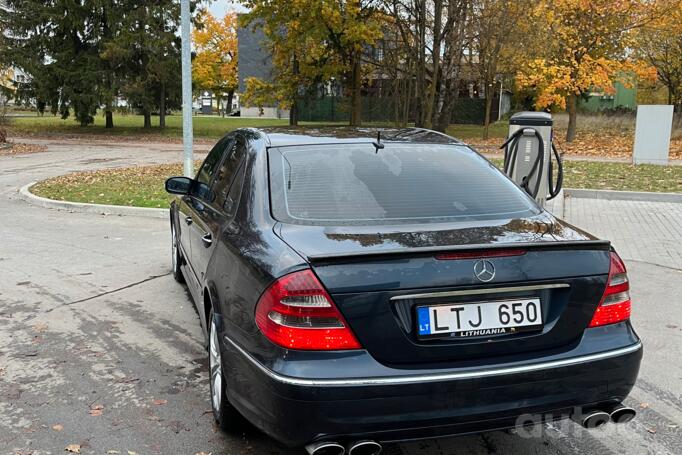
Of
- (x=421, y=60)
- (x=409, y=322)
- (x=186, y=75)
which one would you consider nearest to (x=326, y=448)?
(x=409, y=322)

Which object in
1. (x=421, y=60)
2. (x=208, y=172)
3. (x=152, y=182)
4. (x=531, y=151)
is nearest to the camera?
(x=208, y=172)

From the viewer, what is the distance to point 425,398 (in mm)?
2508

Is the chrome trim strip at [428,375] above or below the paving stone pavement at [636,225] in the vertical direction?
above

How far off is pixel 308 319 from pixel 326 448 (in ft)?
1.69

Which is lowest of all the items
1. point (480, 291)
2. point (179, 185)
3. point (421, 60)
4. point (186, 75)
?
point (480, 291)

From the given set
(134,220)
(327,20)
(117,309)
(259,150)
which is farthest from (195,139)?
(259,150)

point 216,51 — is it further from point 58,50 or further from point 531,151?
point 531,151

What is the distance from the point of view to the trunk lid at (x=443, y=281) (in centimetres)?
253

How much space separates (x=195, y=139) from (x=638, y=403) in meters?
29.3

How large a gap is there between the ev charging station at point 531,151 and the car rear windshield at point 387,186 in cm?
416

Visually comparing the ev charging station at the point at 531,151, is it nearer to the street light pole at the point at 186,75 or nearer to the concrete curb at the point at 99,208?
the street light pole at the point at 186,75

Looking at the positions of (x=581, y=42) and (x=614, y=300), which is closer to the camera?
(x=614, y=300)

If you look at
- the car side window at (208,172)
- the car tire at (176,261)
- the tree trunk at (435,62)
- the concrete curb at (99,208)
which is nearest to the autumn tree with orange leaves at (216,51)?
the tree trunk at (435,62)

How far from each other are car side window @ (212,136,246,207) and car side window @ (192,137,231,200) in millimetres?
172
